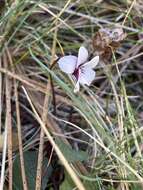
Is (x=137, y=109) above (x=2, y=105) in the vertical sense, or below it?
below

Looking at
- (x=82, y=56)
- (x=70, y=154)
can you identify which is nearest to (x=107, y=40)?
(x=82, y=56)

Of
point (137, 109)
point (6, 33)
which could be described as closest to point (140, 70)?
point (137, 109)

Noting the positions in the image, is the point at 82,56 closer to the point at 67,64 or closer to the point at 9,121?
the point at 67,64

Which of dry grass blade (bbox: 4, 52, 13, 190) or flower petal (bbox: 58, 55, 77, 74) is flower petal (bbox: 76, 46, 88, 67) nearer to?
flower petal (bbox: 58, 55, 77, 74)

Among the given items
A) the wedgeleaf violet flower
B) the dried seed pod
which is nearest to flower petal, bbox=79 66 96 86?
the wedgeleaf violet flower

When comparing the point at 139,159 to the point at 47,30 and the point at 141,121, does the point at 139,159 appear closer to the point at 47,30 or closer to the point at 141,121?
the point at 141,121

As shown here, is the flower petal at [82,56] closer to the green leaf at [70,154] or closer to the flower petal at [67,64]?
the flower petal at [67,64]
